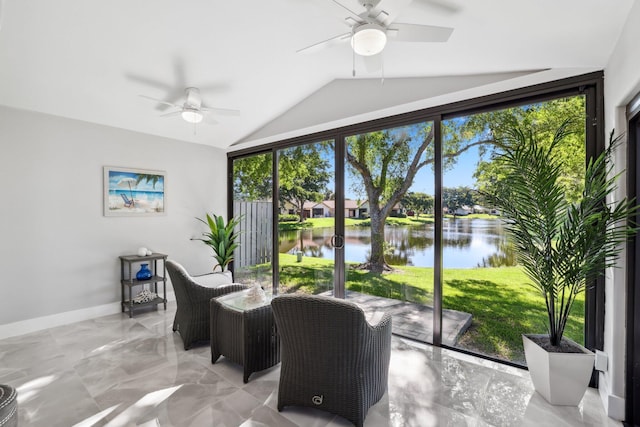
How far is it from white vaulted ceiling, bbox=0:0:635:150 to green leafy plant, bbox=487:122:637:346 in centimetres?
63

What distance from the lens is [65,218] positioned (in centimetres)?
369

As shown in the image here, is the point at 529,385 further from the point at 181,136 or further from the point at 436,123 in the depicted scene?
the point at 181,136

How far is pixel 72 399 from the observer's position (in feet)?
7.24

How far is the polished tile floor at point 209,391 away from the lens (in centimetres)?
198

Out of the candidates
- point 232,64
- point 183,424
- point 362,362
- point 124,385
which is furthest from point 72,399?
point 232,64

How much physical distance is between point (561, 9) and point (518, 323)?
8.05ft

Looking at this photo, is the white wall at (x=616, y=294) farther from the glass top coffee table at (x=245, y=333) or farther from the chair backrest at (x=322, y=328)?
the glass top coffee table at (x=245, y=333)

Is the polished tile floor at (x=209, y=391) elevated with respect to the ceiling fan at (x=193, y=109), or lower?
lower

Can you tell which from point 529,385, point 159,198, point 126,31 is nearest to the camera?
point 529,385

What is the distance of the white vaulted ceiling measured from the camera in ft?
6.29

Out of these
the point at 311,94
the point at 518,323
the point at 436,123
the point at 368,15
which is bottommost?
the point at 518,323

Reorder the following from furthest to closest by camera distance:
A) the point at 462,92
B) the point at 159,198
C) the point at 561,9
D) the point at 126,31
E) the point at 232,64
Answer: the point at 159,198 < the point at 232,64 < the point at 462,92 < the point at 126,31 < the point at 561,9

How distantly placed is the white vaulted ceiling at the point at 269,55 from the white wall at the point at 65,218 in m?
0.31

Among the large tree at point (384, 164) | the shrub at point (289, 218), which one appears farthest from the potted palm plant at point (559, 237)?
the shrub at point (289, 218)
